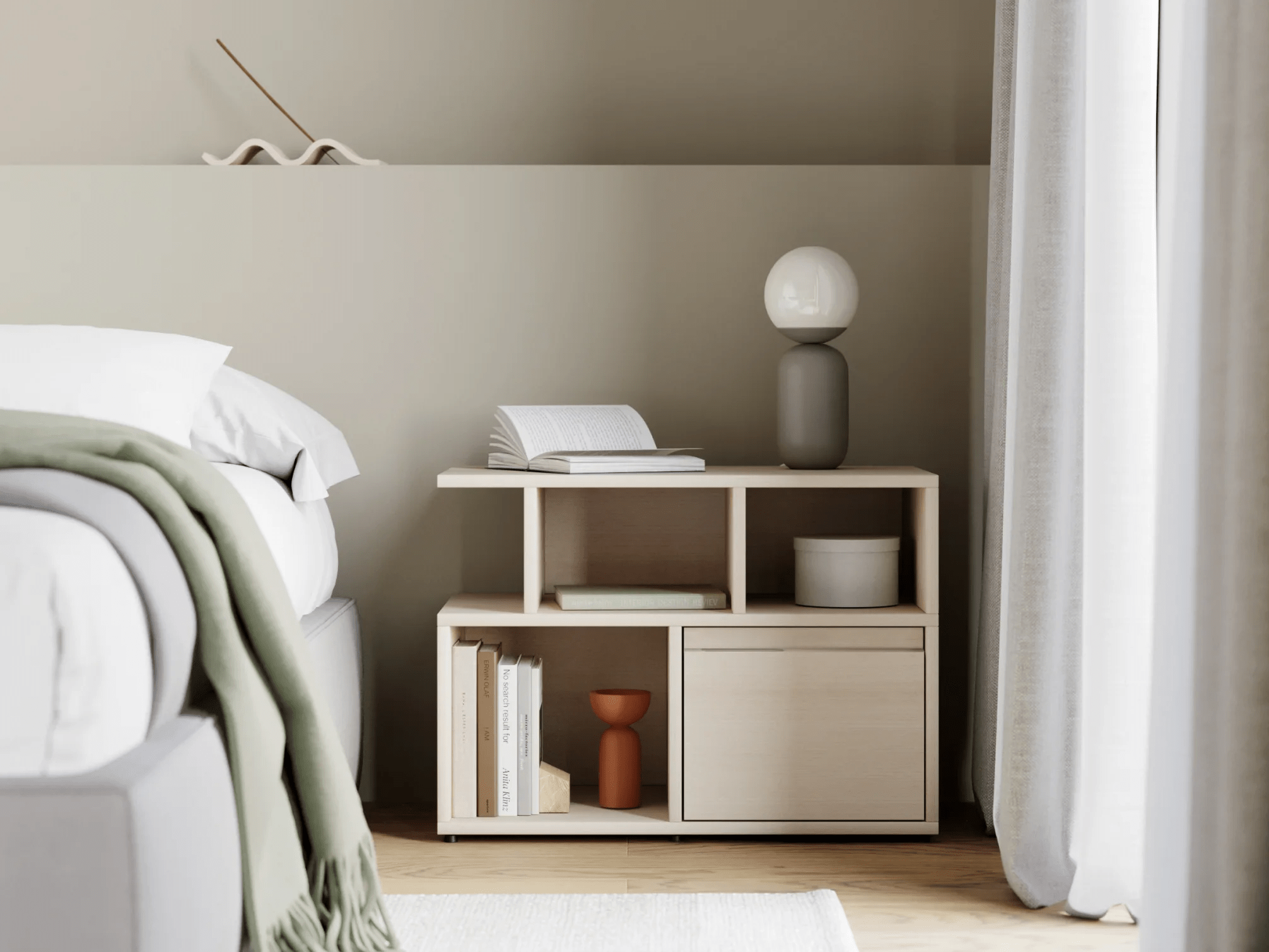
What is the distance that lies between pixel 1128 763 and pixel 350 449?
61.9 inches

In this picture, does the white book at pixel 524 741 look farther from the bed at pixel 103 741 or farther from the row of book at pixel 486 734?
the bed at pixel 103 741

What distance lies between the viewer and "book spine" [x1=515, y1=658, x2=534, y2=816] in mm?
2166

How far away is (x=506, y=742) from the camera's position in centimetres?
216

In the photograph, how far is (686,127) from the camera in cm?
266

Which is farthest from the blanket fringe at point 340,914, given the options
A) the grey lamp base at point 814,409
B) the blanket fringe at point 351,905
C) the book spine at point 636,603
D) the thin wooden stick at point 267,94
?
the thin wooden stick at point 267,94

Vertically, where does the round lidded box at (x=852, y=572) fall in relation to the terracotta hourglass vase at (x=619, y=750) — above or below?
above

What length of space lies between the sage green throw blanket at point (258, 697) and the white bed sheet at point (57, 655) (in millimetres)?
142

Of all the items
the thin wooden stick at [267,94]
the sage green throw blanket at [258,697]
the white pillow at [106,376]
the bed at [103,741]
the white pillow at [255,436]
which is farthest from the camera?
the thin wooden stick at [267,94]

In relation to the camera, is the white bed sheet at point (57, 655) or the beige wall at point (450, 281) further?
the beige wall at point (450, 281)

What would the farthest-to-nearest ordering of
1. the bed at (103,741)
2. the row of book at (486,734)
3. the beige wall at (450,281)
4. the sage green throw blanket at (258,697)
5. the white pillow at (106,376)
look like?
the beige wall at (450,281), the row of book at (486,734), the white pillow at (106,376), the sage green throw blanket at (258,697), the bed at (103,741)

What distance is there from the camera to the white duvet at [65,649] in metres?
1.15

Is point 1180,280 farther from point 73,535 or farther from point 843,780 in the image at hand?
point 843,780

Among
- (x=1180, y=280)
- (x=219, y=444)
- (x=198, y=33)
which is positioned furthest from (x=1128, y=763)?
(x=198, y=33)

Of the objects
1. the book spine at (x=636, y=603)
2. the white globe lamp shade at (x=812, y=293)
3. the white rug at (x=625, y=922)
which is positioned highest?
the white globe lamp shade at (x=812, y=293)
